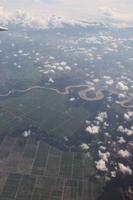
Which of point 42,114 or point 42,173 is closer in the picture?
point 42,173

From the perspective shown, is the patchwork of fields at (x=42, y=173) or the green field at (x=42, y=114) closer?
the patchwork of fields at (x=42, y=173)

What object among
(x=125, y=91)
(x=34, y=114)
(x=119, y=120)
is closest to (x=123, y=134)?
(x=119, y=120)

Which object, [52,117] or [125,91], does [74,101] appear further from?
[125,91]

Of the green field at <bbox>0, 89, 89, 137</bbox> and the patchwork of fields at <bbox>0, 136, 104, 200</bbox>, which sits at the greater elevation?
the patchwork of fields at <bbox>0, 136, 104, 200</bbox>

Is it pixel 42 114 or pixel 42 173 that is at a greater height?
pixel 42 173

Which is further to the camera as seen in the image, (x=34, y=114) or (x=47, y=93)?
(x=47, y=93)
